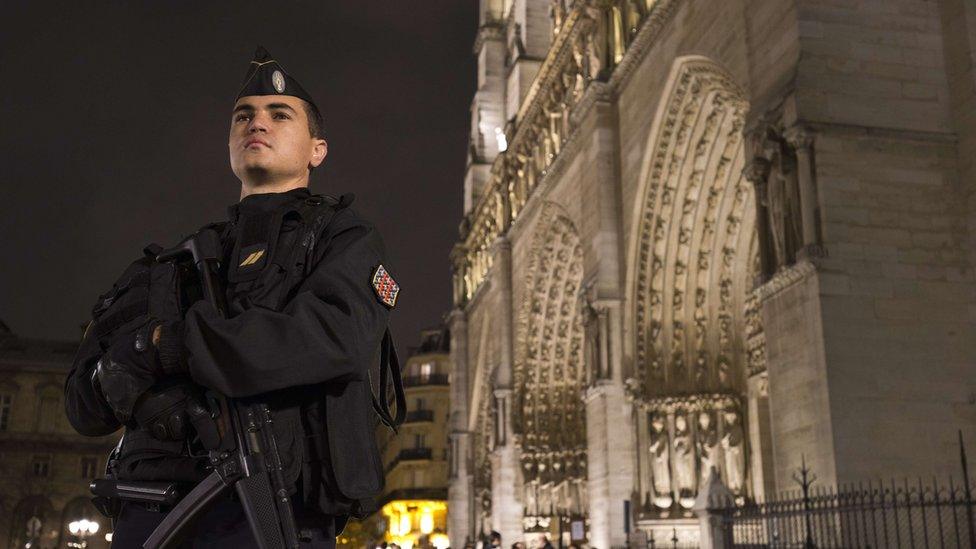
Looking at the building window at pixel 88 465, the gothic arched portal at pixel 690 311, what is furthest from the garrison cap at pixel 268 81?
the building window at pixel 88 465

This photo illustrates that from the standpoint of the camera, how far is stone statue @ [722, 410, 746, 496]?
17484 millimetres

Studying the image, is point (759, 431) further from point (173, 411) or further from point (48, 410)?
point (48, 410)

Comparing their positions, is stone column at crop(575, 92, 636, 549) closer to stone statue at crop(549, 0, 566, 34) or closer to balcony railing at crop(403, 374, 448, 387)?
stone statue at crop(549, 0, 566, 34)

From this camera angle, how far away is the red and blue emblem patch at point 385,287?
188 centimetres

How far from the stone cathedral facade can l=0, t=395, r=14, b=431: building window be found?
25.5 meters

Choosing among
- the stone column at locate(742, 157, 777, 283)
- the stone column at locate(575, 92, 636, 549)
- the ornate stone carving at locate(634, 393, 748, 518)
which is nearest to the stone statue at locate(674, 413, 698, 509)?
the ornate stone carving at locate(634, 393, 748, 518)

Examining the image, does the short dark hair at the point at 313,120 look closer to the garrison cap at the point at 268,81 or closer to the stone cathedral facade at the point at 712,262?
the garrison cap at the point at 268,81

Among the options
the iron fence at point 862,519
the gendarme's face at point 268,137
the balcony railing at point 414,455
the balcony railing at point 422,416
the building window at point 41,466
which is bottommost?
the iron fence at point 862,519

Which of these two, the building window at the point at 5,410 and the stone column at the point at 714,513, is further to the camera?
the building window at the point at 5,410

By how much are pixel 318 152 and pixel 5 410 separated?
52522mm

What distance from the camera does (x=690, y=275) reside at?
714 inches

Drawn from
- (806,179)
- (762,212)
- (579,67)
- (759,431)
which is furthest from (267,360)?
(579,67)

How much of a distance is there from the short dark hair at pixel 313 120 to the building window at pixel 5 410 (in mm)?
52091

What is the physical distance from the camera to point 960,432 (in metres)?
10.6
